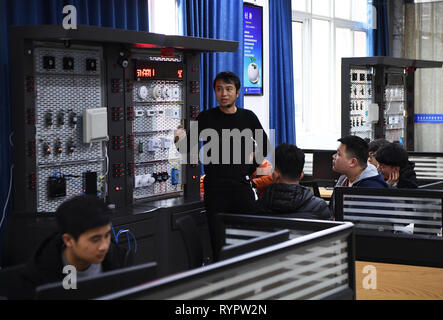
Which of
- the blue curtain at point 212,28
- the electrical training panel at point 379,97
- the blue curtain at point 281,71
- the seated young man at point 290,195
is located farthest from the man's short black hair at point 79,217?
the blue curtain at point 281,71

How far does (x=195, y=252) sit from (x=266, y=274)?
132 centimetres

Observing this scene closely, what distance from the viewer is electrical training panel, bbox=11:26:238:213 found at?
459cm

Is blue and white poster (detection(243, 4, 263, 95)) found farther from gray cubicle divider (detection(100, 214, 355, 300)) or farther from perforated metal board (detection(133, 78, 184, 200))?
gray cubicle divider (detection(100, 214, 355, 300))

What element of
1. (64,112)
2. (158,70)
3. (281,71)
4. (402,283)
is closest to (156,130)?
(158,70)

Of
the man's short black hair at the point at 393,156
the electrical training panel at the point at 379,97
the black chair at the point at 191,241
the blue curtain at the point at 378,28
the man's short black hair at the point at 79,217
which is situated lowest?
the black chair at the point at 191,241

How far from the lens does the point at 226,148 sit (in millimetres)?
4809

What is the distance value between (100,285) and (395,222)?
2281 mm

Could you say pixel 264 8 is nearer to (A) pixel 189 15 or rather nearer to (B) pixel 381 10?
(A) pixel 189 15

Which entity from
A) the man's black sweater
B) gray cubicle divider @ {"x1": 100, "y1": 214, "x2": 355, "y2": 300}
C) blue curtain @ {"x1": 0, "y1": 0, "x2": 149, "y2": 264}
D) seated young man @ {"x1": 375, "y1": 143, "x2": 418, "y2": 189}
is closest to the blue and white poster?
blue curtain @ {"x1": 0, "y1": 0, "x2": 149, "y2": 264}

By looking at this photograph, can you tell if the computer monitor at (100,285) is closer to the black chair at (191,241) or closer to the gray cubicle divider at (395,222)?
the black chair at (191,241)

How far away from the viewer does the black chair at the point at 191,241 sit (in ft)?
11.5

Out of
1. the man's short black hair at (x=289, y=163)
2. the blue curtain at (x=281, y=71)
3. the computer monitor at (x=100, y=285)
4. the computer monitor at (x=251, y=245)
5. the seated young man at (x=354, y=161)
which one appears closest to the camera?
the computer monitor at (x=100, y=285)

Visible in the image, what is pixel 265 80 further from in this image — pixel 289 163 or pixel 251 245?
pixel 251 245

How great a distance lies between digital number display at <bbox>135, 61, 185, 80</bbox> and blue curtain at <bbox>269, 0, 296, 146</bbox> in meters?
3.04
